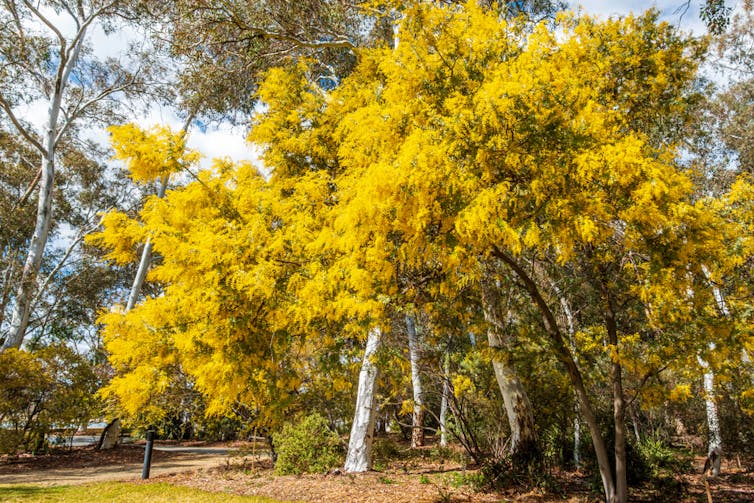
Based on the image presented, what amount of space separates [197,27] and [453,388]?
7574 mm

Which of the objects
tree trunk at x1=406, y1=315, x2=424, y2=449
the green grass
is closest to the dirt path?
the green grass

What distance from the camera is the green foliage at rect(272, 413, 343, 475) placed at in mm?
7996

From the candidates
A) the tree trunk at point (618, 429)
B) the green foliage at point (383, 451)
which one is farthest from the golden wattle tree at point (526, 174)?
the green foliage at point (383, 451)

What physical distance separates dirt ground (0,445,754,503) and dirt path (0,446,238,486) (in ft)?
0.06

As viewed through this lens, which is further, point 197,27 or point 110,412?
point 110,412

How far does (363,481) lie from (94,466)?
799 cm

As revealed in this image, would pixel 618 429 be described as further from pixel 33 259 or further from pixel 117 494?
pixel 33 259

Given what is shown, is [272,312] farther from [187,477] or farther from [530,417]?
[187,477]

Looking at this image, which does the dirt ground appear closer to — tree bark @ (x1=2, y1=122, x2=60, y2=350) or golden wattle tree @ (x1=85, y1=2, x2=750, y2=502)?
golden wattle tree @ (x1=85, y1=2, x2=750, y2=502)

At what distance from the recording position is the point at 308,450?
26.7 ft

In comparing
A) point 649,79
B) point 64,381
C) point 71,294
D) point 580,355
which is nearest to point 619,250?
point 580,355

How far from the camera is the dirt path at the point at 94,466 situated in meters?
8.80

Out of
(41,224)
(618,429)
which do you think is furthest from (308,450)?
(41,224)

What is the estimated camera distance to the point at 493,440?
23.3 ft
